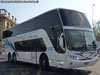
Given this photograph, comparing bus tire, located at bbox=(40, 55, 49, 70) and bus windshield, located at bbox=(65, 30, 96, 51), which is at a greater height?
bus windshield, located at bbox=(65, 30, 96, 51)

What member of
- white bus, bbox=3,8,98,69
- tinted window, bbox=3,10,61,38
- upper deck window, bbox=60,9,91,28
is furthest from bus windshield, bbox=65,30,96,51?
tinted window, bbox=3,10,61,38

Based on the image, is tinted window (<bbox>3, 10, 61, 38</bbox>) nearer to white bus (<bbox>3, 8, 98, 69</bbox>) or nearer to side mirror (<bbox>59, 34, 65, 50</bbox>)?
white bus (<bbox>3, 8, 98, 69</bbox>)

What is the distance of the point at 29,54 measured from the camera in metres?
13.6

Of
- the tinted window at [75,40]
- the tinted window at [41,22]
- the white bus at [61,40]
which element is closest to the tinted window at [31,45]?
the white bus at [61,40]

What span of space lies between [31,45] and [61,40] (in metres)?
4.77

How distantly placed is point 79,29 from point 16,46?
9.14 meters

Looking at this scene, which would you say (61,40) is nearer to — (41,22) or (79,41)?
(79,41)

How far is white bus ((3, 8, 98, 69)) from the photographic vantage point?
8.96m

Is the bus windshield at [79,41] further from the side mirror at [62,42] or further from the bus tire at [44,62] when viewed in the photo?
the bus tire at [44,62]

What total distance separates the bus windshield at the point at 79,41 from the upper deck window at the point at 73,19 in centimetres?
58

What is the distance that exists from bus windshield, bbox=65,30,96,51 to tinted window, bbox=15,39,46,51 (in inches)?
115

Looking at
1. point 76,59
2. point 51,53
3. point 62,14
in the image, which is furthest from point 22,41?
point 76,59

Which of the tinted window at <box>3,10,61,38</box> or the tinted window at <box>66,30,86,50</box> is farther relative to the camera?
the tinted window at <box>3,10,61,38</box>

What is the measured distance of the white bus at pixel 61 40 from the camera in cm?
896
